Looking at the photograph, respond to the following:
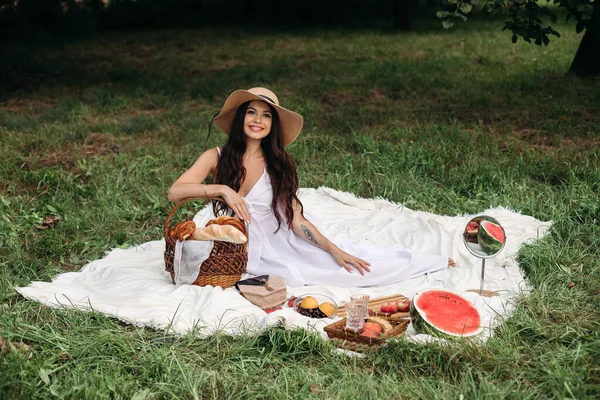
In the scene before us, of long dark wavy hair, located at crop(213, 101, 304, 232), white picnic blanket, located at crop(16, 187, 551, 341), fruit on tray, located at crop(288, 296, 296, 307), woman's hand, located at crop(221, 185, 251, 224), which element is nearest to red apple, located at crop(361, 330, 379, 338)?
white picnic blanket, located at crop(16, 187, 551, 341)

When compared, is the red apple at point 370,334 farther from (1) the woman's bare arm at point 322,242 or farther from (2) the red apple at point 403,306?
(1) the woman's bare arm at point 322,242

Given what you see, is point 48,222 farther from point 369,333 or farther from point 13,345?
point 369,333

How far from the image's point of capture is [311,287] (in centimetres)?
505

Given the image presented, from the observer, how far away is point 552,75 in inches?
421

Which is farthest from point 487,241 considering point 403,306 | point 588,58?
point 588,58

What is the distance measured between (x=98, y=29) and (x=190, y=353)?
584 inches

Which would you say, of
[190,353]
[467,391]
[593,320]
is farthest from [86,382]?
[593,320]

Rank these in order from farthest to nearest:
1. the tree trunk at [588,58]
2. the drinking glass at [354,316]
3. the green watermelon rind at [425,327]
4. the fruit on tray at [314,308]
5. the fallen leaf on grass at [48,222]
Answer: the tree trunk at [588,58], the fallen leaf on grass at [48,222], the fruit on tray at [314,308], the drinking glass at [354,316], the green watermelon rind at [425,327]

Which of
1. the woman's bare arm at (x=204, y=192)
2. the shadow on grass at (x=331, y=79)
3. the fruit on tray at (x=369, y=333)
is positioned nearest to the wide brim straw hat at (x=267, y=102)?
the woman's bare arm at (x=204, y=192)

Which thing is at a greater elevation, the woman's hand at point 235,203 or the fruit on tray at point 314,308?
the woman's hand at point 235,203

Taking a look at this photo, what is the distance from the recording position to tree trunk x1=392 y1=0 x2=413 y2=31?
1741 centimetres

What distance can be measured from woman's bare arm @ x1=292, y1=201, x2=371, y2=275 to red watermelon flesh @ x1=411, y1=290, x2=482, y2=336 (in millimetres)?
949

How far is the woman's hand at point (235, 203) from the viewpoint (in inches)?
186

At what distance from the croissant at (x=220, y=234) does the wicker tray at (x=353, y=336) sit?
98 cm
